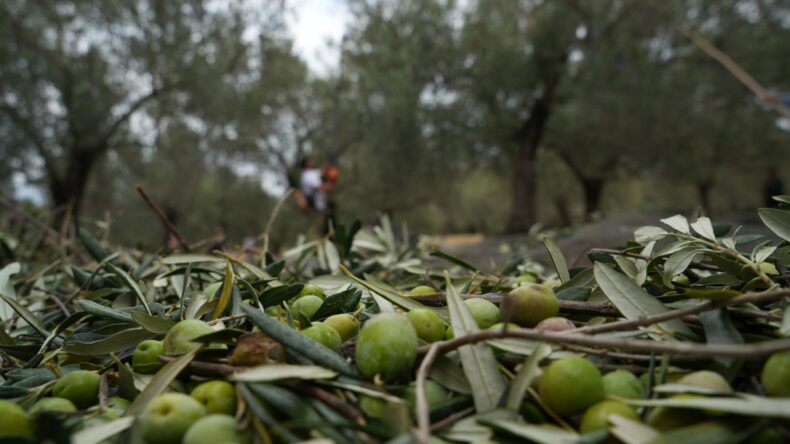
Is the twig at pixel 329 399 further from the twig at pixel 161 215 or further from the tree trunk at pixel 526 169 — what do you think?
the tree trunk at pixel 526 169

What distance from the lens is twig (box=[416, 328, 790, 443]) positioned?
572 millimetres

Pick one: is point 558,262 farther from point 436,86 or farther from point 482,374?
point 436,86

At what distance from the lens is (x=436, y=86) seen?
1456cm

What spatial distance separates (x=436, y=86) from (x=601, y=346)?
14.5m

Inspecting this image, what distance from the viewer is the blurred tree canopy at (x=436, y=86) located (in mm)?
13109

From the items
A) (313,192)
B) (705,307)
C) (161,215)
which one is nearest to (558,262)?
(705,307)

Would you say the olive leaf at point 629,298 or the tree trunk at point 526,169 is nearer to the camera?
the olive leaf at point 629,298

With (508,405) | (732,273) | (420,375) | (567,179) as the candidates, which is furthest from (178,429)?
(567,179)

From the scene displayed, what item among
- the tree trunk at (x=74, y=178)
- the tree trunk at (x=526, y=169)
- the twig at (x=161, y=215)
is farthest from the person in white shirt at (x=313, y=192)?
the twig at (x=161, y=215)

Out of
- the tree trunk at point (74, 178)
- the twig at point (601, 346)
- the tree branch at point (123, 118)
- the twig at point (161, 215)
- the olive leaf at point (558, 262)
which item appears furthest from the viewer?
the tree trunk at point (74, 178)

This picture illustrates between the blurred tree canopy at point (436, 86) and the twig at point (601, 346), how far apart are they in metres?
11.7

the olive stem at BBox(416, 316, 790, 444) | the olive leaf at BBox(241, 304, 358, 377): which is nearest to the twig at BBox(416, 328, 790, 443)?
the olive stem at BBox(416, 316, 790, 444)

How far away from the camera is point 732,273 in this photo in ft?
3.25

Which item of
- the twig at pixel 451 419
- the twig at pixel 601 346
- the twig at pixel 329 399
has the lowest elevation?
the twig at pixel 451 419
